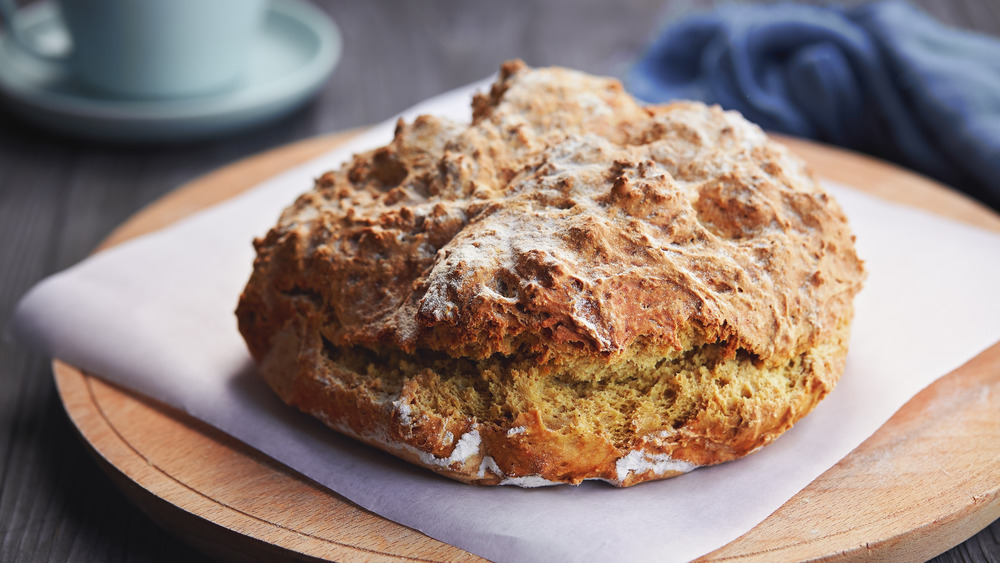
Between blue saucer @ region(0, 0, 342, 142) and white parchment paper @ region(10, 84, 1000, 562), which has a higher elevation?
blue saucer @ region(0, 0, 342, 142)

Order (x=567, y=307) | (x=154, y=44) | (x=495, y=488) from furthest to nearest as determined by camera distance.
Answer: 1. (x=154, y=44)
2. (x=495, y=488)
3. (x=567, y=307)

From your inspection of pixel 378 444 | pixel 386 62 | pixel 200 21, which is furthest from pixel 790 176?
pixel 386 62

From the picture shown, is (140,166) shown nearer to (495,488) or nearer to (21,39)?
(21,39)

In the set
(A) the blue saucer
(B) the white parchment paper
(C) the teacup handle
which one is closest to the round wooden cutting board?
(B) the white parchment paper

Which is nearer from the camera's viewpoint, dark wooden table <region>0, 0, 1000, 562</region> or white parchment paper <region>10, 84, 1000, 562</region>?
white parchment paper <region>10, 84, 1000, 562</region>

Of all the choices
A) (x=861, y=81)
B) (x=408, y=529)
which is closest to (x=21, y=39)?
(x=408, y=529)

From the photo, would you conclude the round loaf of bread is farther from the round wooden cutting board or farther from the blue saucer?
the blue saucer

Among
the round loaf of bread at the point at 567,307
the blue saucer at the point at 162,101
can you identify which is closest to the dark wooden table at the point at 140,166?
the blue saucer at the point at 162,101

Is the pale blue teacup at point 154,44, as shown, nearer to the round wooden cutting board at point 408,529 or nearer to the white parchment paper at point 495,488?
the white parchment paper at point 495,488
